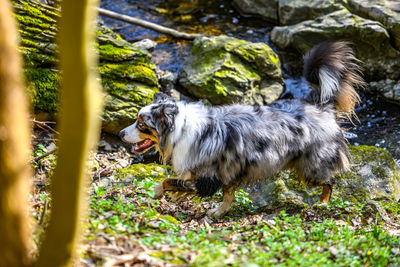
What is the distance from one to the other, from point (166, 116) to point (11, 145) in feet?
9.26

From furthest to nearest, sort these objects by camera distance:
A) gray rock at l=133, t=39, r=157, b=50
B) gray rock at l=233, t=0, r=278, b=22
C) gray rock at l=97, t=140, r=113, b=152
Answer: gray rock at l=233, t=0, r=278, b=22
gray rock at l=133, t=39, r=157, b=50
gray rock at l=97, t=140, r=113, b=152

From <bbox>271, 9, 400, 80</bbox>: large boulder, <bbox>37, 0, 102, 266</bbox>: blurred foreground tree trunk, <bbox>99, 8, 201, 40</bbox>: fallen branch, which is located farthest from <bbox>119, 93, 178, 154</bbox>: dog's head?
<bbox>271, 9, 400, 80</bbox>: large boulder

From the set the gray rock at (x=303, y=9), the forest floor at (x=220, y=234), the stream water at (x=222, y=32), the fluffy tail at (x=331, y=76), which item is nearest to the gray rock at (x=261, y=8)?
the stream water at (x=222, y=32)

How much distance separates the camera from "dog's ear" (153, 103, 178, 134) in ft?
16.1

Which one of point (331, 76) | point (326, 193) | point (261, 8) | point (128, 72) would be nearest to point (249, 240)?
point (326, 193)

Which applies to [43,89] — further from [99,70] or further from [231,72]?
[231,72]

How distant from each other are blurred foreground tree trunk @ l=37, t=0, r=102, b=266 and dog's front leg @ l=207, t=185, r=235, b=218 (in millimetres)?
3097

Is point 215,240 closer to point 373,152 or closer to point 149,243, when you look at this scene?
point 149,243

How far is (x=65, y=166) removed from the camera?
225 cm

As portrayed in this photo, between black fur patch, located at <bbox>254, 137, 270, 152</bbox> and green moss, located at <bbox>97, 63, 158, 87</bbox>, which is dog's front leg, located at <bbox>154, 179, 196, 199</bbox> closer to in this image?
black fur patch, located at <bbox>254, 137, 270, 152</bbox>

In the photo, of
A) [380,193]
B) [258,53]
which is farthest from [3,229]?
[258,53]

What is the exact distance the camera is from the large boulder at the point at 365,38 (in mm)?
9109

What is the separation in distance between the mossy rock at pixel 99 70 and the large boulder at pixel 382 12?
17.9 ft

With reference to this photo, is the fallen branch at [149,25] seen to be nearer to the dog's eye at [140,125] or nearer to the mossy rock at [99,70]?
the mossy rock at [99,70]
